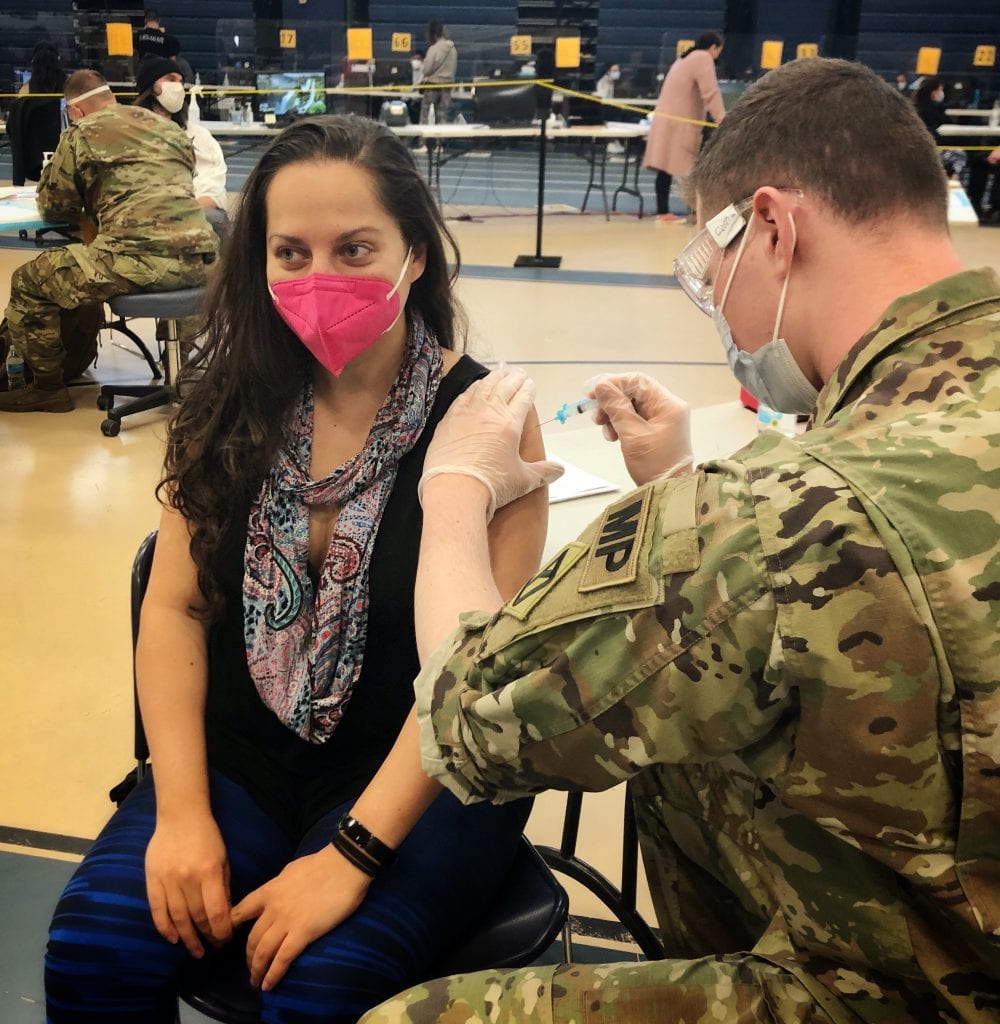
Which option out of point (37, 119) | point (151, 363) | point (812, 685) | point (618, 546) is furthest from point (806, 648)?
point (37, 119)

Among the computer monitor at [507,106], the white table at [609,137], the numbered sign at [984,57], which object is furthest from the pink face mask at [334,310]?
the numbered sign at [984,57]

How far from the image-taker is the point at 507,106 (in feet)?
Result: 28.0

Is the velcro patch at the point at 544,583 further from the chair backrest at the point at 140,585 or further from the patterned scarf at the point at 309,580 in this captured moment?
the chair backrest at the point at 140,585

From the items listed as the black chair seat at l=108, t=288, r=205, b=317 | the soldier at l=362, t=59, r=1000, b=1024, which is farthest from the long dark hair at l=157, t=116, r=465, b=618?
the black chair seat at l=108, t=288, r=205, b=317

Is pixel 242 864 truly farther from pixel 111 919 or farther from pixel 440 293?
pixel 440 293

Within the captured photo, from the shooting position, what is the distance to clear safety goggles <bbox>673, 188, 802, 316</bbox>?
1.08m

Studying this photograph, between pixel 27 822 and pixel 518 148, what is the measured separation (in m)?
9.30

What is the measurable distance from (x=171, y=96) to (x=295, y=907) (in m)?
4.22

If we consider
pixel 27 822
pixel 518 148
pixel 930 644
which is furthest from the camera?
pixel 518 148

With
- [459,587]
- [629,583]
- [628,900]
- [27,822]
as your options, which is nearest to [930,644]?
[629,583]

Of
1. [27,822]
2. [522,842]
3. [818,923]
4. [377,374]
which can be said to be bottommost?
[27,822]

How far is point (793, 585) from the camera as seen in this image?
2.39ft

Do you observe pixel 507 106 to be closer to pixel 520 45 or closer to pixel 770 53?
pixel 520 45

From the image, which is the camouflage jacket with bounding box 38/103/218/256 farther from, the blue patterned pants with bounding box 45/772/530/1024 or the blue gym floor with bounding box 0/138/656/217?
the blue gym floor with bounding box 0/138/656/217
